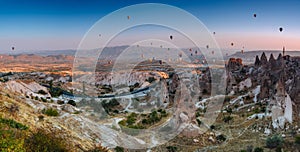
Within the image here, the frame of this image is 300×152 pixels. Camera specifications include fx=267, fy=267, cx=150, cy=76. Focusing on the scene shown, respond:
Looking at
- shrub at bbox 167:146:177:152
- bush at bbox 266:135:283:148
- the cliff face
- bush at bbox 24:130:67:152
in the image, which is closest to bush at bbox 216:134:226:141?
bush at bbox 266:135:283:148

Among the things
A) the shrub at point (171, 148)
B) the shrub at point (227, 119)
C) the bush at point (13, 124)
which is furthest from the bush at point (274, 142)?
the bush at point (13, 124)

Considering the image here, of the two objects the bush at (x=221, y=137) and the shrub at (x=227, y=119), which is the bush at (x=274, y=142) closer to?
the bush at (x=221, y=137)

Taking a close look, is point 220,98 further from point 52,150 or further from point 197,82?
point 52,150

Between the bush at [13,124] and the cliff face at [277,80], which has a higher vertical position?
the bush at [13,124]

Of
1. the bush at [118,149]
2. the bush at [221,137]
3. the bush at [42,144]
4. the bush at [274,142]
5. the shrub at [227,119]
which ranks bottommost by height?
the shrub at [227,119]

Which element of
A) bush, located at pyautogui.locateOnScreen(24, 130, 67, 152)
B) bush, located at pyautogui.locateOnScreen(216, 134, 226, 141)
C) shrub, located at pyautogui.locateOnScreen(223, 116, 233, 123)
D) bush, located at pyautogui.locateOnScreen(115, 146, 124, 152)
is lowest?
shrub, located at pyautogui.locateOnScreen(223, 116, 233, 123)

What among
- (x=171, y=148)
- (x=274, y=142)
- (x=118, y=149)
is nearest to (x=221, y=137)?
(x=274, y=142)

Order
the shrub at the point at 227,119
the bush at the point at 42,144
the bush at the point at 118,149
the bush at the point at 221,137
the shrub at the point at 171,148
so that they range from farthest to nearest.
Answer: the shrub at the point at 227,119, the bush at the point at 221,137, the shrub at the point at 171,148, the bush at the point at 118,149, the bush at the point at 42,144

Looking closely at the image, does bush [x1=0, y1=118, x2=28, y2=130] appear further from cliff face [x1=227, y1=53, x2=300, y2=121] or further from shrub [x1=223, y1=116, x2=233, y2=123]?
shrub [x1=223, y1=116, x2=233, y2=123]

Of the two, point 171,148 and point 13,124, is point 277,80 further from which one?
point 13,124

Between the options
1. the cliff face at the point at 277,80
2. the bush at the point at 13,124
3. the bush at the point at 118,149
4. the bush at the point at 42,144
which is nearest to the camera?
the bush at the point at 42,144

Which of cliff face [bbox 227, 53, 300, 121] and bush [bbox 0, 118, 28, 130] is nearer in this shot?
bush [bbox 0, 118, 28, 130]
